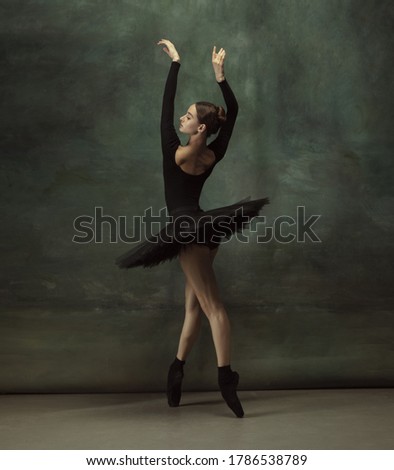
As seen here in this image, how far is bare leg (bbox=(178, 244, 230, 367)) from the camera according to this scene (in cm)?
453

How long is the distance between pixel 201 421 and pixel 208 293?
0.72m

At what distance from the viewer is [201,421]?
14.6 ft

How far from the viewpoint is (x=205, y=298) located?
4566 mm

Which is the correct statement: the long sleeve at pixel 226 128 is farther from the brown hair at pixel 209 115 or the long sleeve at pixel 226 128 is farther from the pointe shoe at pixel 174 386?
the pointe shoe at pixel 174 386

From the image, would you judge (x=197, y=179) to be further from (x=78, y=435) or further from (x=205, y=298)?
(x=78, y=435)

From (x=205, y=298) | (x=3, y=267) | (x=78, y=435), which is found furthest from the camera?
(x=3, y=267)

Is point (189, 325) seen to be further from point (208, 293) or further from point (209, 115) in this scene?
point (209, 115)

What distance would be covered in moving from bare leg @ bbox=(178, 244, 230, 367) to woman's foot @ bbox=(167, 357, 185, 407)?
330 mm

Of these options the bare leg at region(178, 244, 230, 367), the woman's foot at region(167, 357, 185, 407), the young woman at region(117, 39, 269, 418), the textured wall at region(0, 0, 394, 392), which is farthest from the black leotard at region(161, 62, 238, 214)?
the woman's foot at region(167, 357, 185, 407)

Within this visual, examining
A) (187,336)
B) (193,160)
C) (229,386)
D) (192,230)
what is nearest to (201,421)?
(229,386)

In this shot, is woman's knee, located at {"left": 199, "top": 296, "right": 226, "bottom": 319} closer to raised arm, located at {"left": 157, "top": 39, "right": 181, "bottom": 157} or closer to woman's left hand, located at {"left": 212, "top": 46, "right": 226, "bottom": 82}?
raised arm, located at {"left": 157, "top": 39, "right": 181, "bottom": 157}

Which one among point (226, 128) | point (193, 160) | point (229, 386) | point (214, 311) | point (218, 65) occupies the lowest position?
point (229, 386)

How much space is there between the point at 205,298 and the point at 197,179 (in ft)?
2.27

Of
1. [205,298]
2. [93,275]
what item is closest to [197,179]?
→ [205,298]
